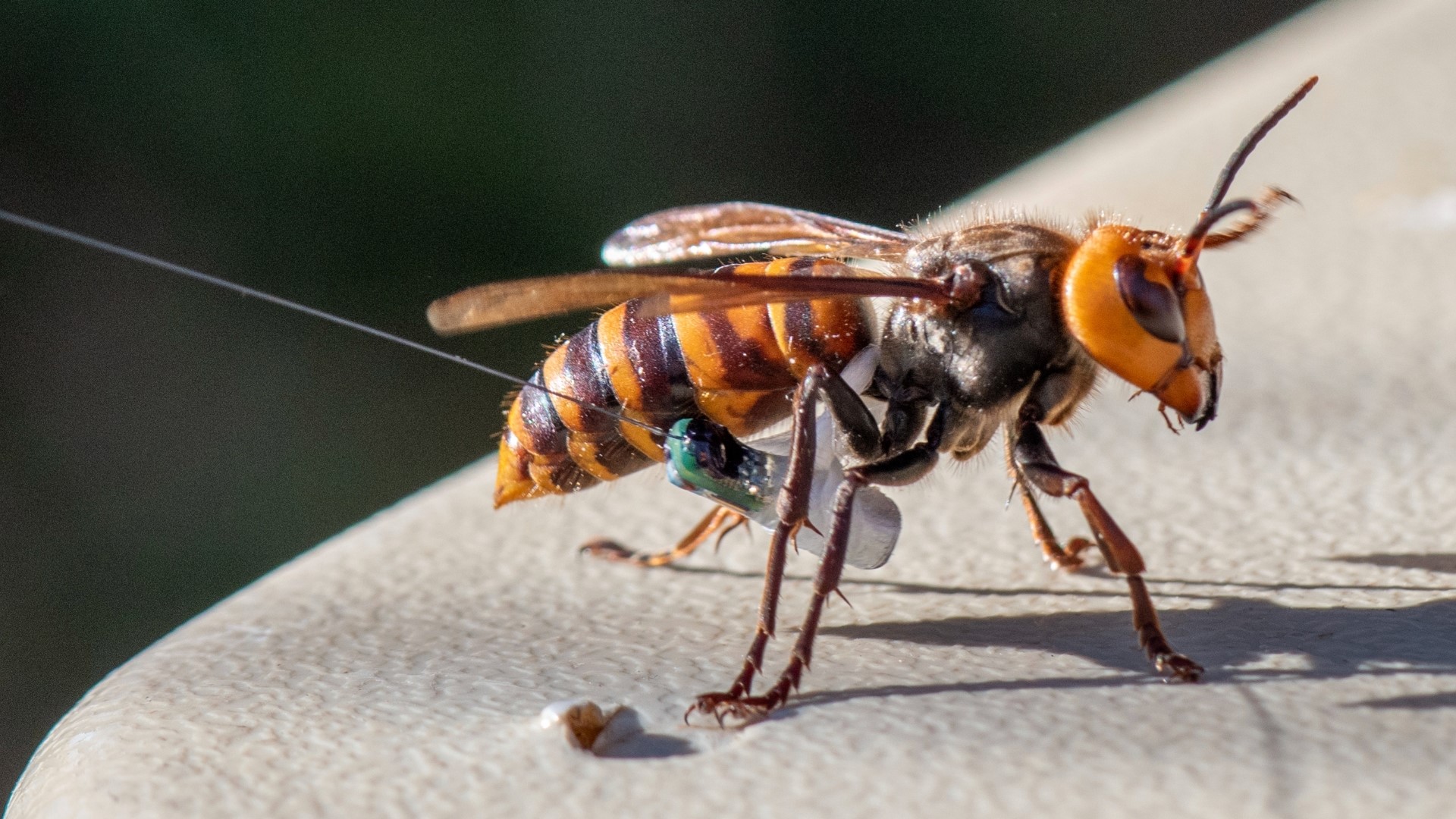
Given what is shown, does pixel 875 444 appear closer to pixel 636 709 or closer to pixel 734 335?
pixel 734 335

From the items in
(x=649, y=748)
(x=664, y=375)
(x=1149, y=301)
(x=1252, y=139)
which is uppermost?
(x=1252, y=139)

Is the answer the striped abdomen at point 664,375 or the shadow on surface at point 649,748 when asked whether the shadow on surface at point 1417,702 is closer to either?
→ the shadow on surface at point 649,748

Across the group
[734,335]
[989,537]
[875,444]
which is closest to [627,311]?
[734,335]

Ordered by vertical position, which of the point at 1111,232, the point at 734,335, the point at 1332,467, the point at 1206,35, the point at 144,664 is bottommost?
the point at 144,664

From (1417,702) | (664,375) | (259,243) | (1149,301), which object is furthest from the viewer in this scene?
(259,243)

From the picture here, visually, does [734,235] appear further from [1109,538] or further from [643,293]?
[1109,538]

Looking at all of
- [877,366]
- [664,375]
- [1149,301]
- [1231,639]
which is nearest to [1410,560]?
[1231,639]

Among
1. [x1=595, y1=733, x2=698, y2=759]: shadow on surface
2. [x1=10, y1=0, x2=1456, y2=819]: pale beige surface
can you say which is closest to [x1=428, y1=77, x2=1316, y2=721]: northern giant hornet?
[x1=10, y1=0, x2=1456, y2=819]: pale beige surface

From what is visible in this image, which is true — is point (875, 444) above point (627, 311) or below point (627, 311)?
below
